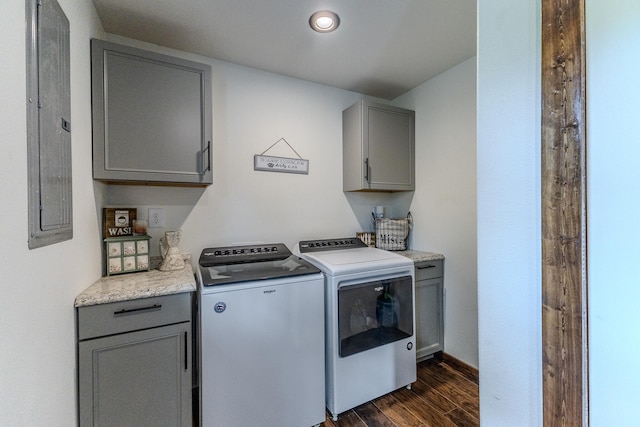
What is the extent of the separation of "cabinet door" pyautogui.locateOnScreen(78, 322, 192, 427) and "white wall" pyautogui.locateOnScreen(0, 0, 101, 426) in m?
0.06

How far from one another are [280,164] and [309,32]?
0.95m

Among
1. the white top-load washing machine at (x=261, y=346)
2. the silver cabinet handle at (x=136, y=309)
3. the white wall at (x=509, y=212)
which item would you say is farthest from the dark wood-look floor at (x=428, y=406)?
the silver cabinet handle at (x=136, y=309)

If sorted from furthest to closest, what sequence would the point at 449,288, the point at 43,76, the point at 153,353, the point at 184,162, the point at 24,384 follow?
the point at 449,288, the point at 184,162, the point at 153,353, the point at 43,76, the point at 24,384

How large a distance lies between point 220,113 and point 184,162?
59 centimetres

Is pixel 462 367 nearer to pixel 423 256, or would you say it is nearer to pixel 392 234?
pixel 423 256

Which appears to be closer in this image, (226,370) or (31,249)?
(31,249)

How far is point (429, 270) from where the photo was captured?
217cm

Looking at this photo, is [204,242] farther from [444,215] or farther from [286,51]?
[444,215]

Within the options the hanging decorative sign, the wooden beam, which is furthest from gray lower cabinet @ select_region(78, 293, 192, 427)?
the wooden beam

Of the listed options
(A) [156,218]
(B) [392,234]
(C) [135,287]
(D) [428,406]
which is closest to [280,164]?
(A) [156,218]

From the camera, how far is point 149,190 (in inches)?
71.2

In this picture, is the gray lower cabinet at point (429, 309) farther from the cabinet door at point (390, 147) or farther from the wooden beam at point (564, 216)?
the wooden beam at point (564, 216)

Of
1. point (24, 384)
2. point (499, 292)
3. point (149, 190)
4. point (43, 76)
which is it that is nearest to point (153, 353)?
point (24, 384)

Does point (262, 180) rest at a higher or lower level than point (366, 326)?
higher
